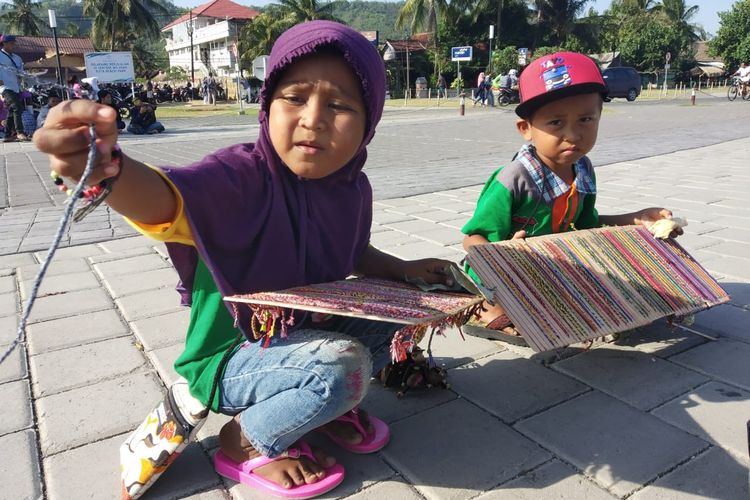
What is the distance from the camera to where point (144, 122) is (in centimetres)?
1334

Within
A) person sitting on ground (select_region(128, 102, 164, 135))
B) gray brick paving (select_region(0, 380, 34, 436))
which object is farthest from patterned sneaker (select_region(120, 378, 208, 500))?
person sitting on ground (select_region(128, 102, 164, 135))

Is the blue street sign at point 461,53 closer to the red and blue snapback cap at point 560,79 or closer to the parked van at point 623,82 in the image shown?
the parked van at point 623,82

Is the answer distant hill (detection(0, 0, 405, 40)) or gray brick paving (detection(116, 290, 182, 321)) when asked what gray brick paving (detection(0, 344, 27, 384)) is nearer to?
gray brick paving (detection(116, 290, 182, 321))

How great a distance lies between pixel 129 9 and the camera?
4259cm

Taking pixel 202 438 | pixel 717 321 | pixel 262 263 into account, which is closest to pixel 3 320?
pixel 202 438

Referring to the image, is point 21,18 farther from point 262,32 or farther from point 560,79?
point 560,79

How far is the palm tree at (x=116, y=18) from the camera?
42.7m

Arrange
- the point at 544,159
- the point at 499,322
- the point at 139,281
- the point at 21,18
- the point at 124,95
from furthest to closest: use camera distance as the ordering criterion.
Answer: the point at 21,18, the point at 124,95, the point at 139,281, the point at 544,159, the point at 499,322

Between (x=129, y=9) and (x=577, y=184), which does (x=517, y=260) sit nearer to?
(x=577, y=184)

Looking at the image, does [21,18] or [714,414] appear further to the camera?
[21,18]

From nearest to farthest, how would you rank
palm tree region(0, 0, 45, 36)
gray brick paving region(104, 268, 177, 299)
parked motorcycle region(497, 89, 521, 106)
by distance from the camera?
gray brick paving region(104, 268, 177, 299)
parked motorcycle region(497, 89, 521, 106)
palm tree region(0, 0, 45, 36)

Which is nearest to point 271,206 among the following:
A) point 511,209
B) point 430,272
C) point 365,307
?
point 365,307

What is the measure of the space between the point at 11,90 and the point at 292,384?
12.1 m

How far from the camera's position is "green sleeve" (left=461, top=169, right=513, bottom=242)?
2.42 meters
